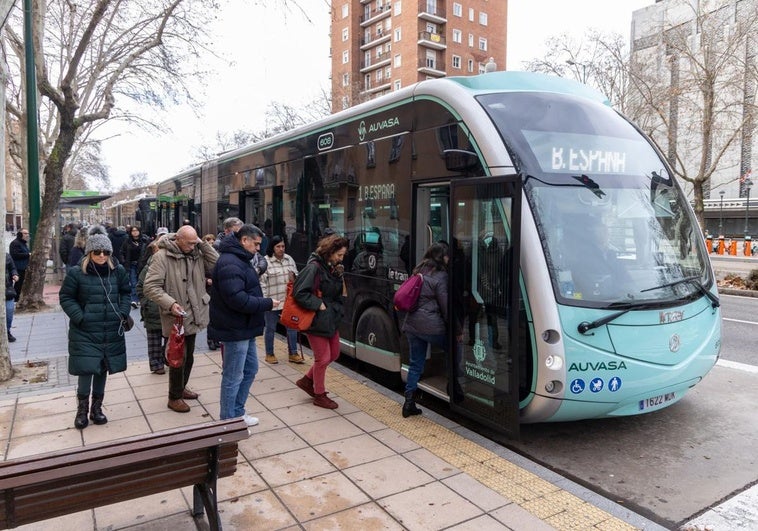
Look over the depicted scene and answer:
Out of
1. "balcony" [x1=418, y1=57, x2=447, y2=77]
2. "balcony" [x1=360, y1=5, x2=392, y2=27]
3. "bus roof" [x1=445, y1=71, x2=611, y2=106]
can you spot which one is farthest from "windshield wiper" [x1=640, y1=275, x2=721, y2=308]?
"balcony" [x1=360, y1=5, x2=392, y2=27]

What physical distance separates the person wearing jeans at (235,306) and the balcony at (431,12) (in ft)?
190

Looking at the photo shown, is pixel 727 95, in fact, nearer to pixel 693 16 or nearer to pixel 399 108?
pixel 693 16

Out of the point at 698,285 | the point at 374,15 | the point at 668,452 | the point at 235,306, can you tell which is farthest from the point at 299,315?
the point at 374,15

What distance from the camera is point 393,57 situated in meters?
59.4

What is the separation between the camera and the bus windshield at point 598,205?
4.52 metres

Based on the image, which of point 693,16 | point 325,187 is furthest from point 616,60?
point 325,187

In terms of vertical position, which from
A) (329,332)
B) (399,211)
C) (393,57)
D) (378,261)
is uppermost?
(393,57)

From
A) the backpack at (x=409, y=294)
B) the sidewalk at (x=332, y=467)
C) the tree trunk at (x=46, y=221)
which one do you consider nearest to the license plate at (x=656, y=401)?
the sidewalk at (x=332, y=467)

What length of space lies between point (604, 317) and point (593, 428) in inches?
59.8

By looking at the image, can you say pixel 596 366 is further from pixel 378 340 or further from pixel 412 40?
pixel 412 40

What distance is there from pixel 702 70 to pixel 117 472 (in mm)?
18530

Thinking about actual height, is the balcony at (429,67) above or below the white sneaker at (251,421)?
above

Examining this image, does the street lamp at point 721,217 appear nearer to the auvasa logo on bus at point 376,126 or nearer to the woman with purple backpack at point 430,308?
the auvasa logo on bus at point 376,126

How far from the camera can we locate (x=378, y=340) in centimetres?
630
